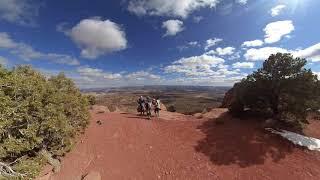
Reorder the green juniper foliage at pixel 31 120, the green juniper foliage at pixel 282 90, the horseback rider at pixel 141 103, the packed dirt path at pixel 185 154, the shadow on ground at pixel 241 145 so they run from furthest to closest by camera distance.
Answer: the horseback rider at pixel 141 103 → the green juniper foliage at pixel 282 90 → the shadow on ground at pixel 241 145 → the packed dirt path at pixel 185 154 → the green juniper foliage at pixel 31 120

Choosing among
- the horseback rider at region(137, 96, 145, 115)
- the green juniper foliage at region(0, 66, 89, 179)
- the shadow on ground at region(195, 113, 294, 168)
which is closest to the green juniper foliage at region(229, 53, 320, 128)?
the shadow on ground at region(195, 113, 294, 168)

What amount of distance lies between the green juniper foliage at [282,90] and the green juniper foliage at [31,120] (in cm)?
1737

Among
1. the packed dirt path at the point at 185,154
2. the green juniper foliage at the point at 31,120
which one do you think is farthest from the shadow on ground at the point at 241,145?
the green juniper foliage at the point at 31,120

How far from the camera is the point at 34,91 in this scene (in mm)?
16812

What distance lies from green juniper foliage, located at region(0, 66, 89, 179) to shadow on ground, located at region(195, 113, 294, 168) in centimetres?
1069

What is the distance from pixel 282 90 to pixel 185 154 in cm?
1164

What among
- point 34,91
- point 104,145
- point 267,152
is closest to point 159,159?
point 104,145

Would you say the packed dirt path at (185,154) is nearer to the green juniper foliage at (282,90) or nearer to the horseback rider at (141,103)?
the green juniper foliage at (282,90)

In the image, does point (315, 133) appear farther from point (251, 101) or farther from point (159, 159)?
point (159, 159)

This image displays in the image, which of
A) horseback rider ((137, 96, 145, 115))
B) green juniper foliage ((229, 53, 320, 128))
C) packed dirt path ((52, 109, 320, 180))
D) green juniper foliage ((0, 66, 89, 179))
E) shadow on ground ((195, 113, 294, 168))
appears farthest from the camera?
horseback rider ((137, 96, 145, 115))

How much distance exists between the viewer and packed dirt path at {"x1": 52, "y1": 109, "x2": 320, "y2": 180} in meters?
18.3

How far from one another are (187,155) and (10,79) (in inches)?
525

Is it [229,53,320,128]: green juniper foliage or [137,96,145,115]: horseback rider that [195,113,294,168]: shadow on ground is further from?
[137,96,145,115]: horseback rider

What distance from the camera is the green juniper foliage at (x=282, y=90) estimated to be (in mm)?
23203
